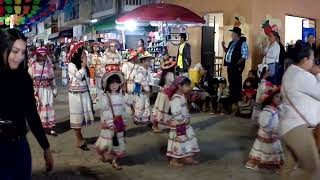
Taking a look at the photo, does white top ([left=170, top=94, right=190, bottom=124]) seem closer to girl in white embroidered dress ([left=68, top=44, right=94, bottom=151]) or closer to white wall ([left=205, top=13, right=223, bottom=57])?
girl in white embroidered dress ([left=68, top=44, right=94, bottom=151])

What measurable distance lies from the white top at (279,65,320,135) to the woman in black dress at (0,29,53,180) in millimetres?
2603

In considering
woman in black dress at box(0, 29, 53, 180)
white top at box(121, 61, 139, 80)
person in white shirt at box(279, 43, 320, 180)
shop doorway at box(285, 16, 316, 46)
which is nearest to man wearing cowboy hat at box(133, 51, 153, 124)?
white top at box(121, 61, 139, 80)

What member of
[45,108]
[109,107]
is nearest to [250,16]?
[45,108]

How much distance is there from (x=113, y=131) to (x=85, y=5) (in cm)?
3449

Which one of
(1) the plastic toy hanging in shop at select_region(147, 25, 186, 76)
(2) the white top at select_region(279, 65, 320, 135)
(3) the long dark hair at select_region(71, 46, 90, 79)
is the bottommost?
(2) the white top at select_region(279, 65, 320, 135)

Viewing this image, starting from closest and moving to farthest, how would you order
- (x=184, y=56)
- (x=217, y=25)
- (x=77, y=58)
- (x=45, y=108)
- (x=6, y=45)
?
(x=6, y=45), (x=77, y=58), (x=45, y=108), (x=184, y=56), (x=217, y=25)

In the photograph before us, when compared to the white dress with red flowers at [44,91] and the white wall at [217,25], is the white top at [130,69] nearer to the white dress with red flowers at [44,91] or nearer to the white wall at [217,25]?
the white dress with red flowers at [44,91]

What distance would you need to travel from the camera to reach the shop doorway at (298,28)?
15.2 meters

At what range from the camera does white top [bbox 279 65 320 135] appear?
14.1 ft

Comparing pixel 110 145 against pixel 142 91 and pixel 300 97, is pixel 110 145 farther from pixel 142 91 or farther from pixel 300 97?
pixel 142 91

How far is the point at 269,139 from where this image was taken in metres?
6.21

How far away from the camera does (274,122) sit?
20.2ft

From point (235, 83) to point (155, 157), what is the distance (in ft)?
15.4

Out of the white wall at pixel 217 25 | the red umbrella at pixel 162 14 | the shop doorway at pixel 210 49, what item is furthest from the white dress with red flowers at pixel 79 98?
the white wall at pixel 217 25
